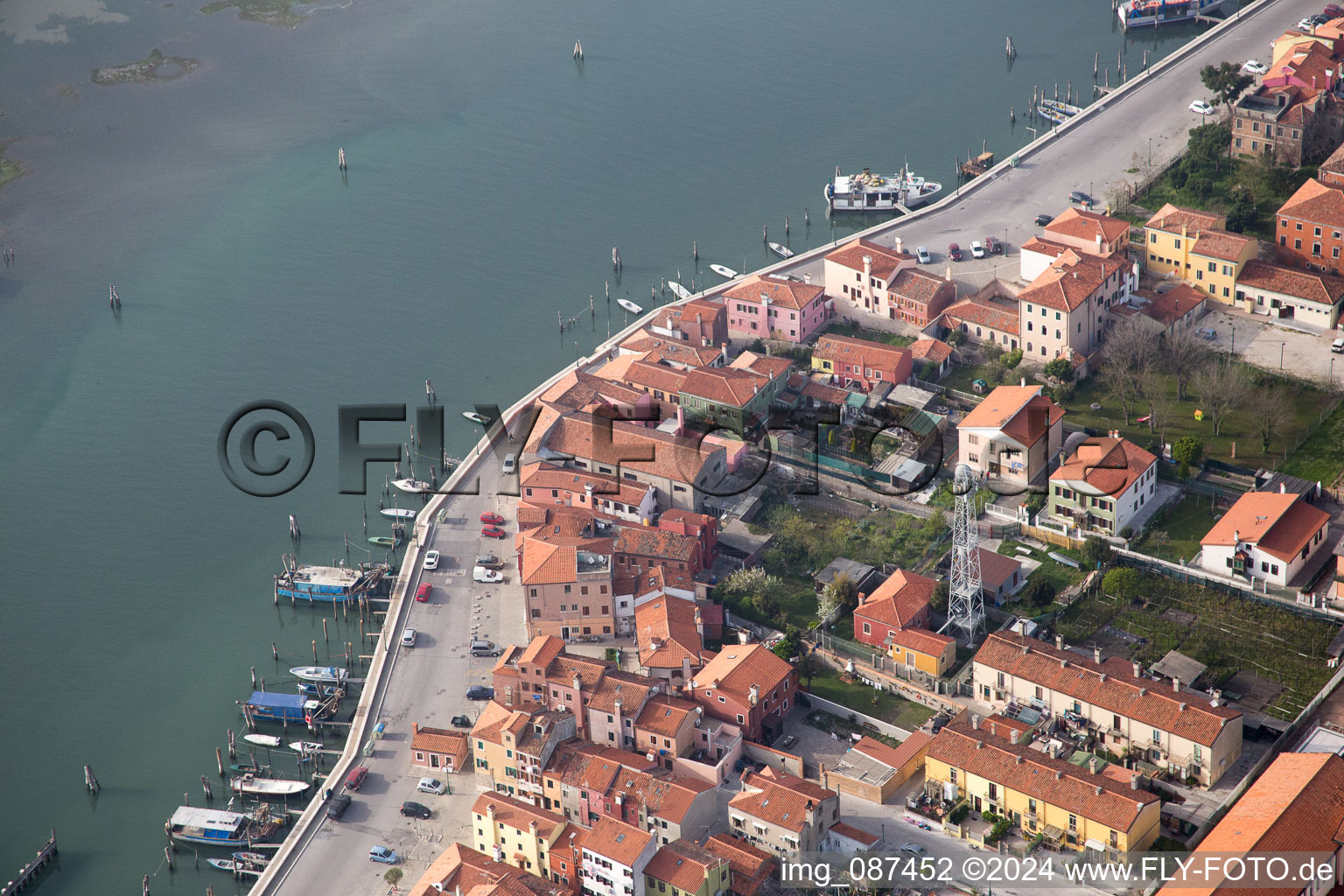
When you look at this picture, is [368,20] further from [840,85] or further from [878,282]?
[878,282]

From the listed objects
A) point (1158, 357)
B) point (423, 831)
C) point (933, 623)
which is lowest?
point (423, 831)

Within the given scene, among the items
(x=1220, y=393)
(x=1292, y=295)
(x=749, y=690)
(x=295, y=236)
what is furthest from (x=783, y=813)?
(x=295, y=236)

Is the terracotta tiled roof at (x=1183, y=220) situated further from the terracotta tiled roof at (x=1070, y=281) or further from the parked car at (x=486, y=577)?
the parked car at (x=486, y=577)

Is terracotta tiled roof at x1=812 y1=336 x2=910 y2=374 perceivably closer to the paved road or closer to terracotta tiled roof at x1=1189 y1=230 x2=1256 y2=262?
the paved road

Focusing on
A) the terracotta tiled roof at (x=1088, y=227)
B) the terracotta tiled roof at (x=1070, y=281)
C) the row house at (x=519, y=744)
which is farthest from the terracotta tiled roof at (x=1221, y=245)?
the row house at (x=519, y=744)

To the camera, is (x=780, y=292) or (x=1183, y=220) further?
(x=1183, y=220)

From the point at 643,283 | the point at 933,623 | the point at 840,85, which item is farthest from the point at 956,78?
the point at 933,623

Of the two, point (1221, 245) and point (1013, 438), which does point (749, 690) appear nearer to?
point (1013, 438)
